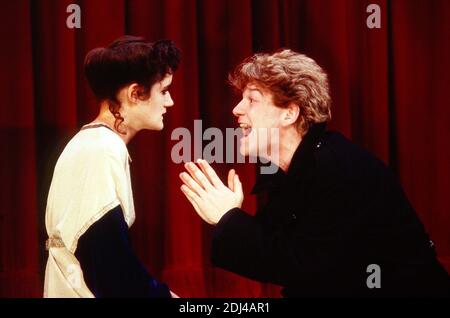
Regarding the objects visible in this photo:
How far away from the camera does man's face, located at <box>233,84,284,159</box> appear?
1728mm

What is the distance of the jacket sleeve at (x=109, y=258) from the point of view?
1354 mm

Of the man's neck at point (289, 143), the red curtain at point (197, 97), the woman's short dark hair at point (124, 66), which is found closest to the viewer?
the woman's short dark hair at point (124, 66)

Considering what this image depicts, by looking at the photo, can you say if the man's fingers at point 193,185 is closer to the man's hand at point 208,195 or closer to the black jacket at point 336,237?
the man's hand at point 208,195

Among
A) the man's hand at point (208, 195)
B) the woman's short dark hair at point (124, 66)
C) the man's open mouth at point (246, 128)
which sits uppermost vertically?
the woman's short dark hair at point (124, 66)

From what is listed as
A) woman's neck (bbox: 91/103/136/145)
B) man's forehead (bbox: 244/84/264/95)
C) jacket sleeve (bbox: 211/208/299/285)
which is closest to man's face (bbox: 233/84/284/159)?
man's forehead (bbox: 244/84/264/95)

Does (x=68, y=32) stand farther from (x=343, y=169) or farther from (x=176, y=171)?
(x=343, y=169)

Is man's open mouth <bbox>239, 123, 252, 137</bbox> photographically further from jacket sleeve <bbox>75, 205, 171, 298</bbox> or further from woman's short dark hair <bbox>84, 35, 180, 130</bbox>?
jacket sleeve <bbox>75, 205, 171, 298</bbox>

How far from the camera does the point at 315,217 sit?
1.55 meters

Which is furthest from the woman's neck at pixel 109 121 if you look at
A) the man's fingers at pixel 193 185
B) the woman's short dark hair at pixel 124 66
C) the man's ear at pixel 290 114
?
the man's ear at pixel 290 114

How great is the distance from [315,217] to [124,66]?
0.60m

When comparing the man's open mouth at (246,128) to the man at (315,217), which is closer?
the man at (315,217)

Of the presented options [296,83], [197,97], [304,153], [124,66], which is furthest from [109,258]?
[197,97]

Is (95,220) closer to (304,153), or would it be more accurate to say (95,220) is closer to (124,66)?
(124,66)

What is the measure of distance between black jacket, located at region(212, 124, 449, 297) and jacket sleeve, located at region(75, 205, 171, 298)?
0.92 ft
